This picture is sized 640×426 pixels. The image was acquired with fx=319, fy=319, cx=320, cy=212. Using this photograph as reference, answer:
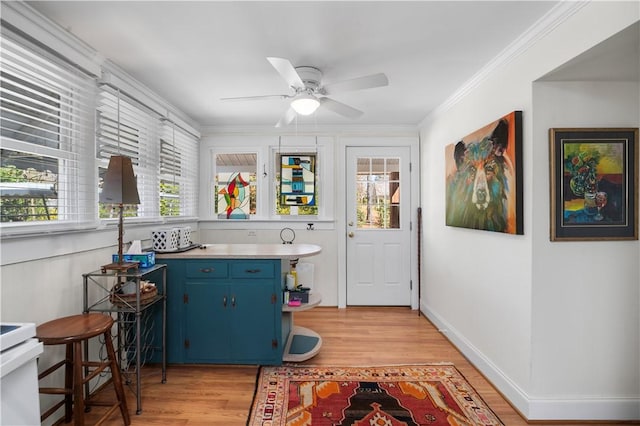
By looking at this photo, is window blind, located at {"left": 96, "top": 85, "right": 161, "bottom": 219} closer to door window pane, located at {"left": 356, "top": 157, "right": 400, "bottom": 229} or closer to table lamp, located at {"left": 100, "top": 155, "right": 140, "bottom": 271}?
table lamp, located at {"left": 100, "top": 155, "right": 140, "bottom": 271}

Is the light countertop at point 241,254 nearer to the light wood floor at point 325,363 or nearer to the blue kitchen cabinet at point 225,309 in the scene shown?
the blue kitchen cabinet at point 225,309

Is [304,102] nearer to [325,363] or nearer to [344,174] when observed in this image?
[344,174]

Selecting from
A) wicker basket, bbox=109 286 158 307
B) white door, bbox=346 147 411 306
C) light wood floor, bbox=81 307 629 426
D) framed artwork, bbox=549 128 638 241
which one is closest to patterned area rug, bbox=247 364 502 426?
light wood floor, bbox=81 307 629 426

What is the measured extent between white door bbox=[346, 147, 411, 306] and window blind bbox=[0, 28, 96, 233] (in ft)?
9.23

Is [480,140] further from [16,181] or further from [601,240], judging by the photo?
[16,181]

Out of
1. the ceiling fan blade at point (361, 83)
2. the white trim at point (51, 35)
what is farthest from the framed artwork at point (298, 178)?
the white trim at point (51, 35)

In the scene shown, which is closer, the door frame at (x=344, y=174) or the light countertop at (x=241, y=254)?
the light countertop at (x=241, y=254)

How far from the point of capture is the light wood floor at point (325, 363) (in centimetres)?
203

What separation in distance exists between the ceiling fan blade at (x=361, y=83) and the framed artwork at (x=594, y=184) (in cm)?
107

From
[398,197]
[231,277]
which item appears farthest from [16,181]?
[398,197]

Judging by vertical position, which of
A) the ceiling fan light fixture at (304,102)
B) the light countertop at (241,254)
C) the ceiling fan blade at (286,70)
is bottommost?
the light countertop at (241,254)

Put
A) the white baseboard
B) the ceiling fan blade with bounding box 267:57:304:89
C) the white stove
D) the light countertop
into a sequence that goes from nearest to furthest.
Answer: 1. the white stove
2. the ceiling fan blade with bounding box 267:57:304:89
3. the white baseboard
4. the light countertop

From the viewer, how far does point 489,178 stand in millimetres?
2355

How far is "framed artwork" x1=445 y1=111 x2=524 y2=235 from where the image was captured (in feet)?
6.72
